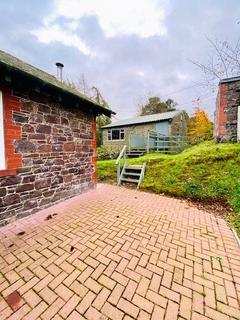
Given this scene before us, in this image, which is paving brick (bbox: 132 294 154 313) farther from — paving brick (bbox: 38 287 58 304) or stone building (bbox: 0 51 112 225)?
stone building (bbox: 0 51 112 225)

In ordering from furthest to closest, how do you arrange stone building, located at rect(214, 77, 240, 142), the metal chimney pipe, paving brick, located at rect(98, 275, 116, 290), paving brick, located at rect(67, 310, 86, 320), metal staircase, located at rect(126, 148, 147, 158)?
metal staircase, located at rect(126, 148, 147, 158)
stone building, located at rect(214, 77, 240, 142)
the metal chimney pipe
paving brick, located at rect(98, 275, 116, 290)
paving brick, located at rect(67, 310, 86, 320)

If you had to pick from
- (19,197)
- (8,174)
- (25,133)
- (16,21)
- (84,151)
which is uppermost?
(16,21)

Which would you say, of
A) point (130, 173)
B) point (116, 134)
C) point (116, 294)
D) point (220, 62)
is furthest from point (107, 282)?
point (116, 134)

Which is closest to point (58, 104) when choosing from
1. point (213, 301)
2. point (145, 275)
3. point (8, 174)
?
point (8, 174)

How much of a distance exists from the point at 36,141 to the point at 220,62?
12.6 m

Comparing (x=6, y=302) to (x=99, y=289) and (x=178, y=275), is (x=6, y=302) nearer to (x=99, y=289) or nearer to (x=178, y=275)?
(x=99, y=289)

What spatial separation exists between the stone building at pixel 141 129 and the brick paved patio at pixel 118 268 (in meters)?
12.4

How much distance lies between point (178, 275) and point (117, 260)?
0.81 m

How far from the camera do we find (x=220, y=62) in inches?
426

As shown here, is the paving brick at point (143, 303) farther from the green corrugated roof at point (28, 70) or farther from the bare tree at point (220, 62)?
the bare tree at point (220, 62)

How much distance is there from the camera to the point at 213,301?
1.71 m

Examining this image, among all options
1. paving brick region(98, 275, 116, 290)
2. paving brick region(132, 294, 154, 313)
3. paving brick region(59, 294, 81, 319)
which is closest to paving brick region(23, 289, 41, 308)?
paving brick region(59, 294, 81, 319)

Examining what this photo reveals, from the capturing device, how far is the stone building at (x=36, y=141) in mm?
3303

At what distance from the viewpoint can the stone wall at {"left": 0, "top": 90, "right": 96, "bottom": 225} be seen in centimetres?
338
